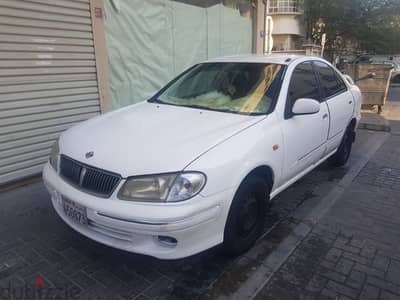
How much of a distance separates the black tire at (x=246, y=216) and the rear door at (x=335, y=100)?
1.69 meters

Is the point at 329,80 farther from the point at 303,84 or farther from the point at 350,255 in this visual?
the point at 350,255

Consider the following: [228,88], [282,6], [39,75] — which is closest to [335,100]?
[228,88]

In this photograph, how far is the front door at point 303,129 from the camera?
301cm

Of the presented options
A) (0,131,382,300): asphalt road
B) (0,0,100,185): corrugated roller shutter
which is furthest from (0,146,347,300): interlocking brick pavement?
(0,0,100,185): corrugated roller shutter

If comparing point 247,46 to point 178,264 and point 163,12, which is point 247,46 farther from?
point 178,264

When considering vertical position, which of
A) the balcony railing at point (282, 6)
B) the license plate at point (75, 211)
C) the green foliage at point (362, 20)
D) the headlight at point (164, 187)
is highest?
the balcony railing at point (282, 6)

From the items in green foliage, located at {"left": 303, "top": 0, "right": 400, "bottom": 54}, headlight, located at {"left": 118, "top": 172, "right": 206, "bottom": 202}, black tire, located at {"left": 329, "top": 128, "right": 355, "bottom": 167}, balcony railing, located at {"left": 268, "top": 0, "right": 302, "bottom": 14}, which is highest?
balcony railing, located at {"left": 268, "top": 0, "right": 302, "bottom": 14}

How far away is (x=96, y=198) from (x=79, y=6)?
349cm

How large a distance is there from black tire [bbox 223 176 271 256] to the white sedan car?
0.03 ft

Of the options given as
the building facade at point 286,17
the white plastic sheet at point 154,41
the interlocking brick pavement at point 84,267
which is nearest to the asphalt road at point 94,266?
the interlocking brick pavement at point 84,267

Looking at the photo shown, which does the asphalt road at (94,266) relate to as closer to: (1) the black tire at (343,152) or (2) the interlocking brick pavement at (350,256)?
(2) the interlocking brick pavement at (350,256)

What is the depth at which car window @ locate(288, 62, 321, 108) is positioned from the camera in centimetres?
320

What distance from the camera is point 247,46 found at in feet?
28.4

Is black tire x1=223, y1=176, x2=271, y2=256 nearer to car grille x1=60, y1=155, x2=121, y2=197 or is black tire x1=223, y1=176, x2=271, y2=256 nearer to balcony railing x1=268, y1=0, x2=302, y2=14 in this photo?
car grille x1=60, y1=155, x2=121, y2=197
